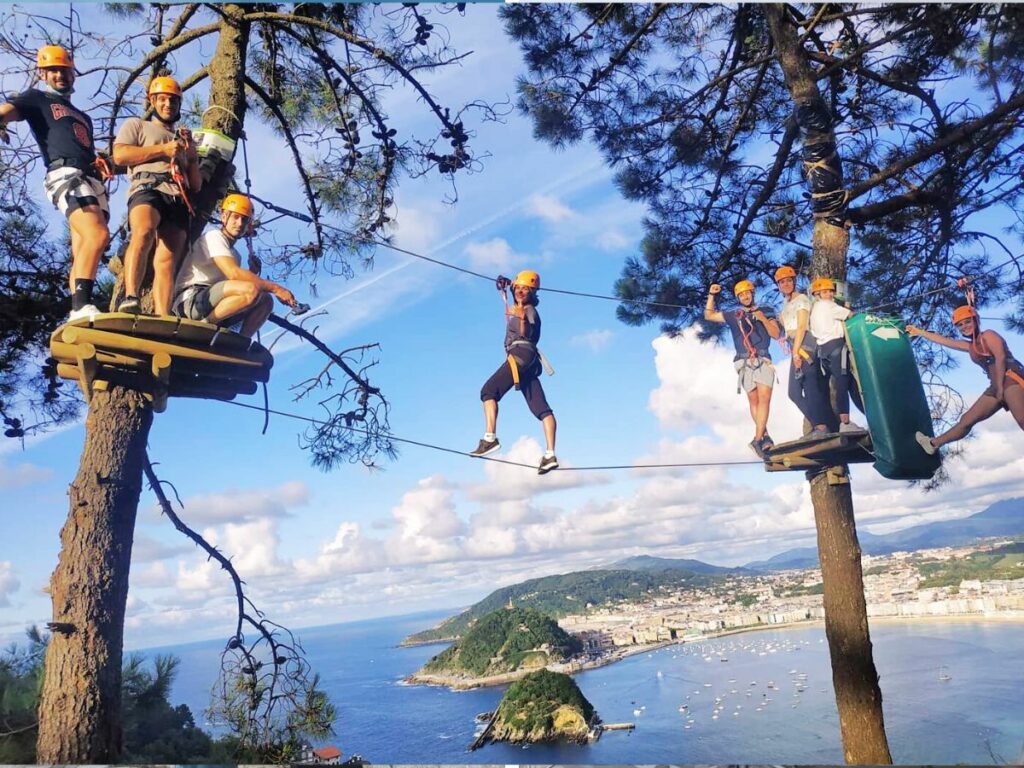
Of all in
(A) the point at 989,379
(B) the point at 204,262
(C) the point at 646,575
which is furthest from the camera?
(C) the point at 646,575

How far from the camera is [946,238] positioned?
10.2ft

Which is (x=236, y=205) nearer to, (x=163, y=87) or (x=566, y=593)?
(x=163, y=87)

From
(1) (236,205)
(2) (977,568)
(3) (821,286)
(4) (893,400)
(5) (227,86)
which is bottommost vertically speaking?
(2) (977,568)

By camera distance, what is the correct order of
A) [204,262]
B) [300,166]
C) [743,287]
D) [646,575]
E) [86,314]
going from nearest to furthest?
[86,314]
[204,262]
[646,575]
[743,287]
[300,166]

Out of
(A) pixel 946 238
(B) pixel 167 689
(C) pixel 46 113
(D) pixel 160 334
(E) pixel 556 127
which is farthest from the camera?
(E) pixel 556 127

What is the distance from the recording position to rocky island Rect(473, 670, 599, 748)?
7.86 ft

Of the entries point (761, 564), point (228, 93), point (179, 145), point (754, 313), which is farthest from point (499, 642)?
point (228, 93)

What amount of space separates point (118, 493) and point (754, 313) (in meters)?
2.22

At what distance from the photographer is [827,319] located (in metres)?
2.81

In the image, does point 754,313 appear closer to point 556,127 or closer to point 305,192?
point 556,127

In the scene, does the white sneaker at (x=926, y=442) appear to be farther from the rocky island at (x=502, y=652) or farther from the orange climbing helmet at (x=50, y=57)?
the orange climbing helmet at (x=50, y=57)

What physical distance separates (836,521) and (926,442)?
1.29 ft

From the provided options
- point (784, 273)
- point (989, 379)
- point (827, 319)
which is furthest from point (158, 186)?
point (989, 379)

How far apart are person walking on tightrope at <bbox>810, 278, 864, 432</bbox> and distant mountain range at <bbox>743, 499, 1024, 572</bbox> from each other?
40 centimetres
